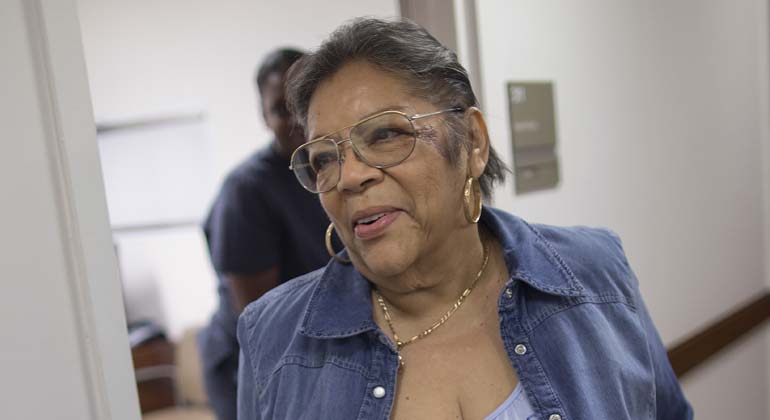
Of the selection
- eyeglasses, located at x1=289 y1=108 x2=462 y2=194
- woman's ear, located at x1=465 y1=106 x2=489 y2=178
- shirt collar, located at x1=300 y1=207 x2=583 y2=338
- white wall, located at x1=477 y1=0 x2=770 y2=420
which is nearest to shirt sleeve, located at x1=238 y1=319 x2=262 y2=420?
shirt collar, located at x1=300 y1=207 x2=583 y2=338

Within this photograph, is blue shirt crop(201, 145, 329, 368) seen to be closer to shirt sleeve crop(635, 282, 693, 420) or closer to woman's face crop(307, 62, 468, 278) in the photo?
woman's face crop(307, 62, 468, 278)

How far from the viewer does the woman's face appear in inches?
35.9

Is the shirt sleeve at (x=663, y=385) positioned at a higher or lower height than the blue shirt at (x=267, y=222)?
lower

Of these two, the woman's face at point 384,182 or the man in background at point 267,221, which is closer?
the woman's face at point 384,182

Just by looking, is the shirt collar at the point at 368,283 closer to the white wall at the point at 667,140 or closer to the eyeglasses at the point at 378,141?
the eyeglasses at the point at 378,141

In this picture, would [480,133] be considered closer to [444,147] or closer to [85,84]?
[444,147]

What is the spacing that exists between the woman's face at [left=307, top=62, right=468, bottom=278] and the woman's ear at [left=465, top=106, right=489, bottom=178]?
8 centimetres

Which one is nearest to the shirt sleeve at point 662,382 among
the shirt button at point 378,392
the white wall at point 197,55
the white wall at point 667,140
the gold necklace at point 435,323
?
the gold necklace at point 435,323

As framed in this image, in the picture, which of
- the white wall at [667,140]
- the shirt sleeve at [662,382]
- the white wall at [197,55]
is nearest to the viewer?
the shirt sleeve at [662,382]

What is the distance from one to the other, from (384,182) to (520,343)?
353 mm

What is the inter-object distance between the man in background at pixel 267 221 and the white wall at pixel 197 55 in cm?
130

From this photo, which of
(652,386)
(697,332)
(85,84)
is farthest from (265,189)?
(697,332)

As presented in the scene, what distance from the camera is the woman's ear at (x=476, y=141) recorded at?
102 centimetres

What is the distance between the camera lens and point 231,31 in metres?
3.05
